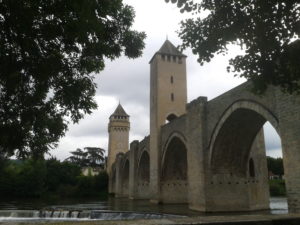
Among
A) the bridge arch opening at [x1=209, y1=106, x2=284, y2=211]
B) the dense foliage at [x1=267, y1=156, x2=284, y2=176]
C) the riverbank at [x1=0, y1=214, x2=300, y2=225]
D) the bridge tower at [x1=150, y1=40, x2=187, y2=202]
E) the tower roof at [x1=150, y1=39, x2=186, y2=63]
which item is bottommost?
the riverbank at [x1=0, y1=214, x2=300, y2=225]

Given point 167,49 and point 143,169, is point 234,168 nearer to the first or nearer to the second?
point 167,49

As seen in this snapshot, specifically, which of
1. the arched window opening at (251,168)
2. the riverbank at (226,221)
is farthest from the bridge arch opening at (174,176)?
the riverbank at (226,221)

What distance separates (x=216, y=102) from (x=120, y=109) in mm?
47484

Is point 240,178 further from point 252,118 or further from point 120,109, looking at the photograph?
point 120,109

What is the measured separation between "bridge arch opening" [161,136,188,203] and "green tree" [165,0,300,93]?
22536 millimetres

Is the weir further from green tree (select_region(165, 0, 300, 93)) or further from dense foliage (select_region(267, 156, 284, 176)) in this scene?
dense foliage (select_region(267, 156, 284, 176))

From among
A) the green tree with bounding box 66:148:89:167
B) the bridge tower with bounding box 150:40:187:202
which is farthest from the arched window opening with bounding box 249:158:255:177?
the green tree with bounding box 66:148:89:167

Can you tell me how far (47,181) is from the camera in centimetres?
5709

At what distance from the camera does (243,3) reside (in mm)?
5246

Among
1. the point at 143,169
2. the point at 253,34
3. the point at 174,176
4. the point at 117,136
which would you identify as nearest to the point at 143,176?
the point at 143,169

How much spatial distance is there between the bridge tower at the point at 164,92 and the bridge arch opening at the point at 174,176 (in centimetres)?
128

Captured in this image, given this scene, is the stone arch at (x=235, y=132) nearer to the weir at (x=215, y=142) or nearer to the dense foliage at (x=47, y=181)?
the weir at (x=215, y=142)

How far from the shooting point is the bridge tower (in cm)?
3155

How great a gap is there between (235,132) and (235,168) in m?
2.50
